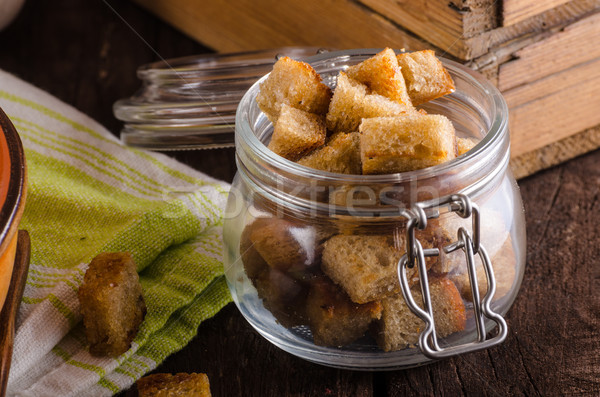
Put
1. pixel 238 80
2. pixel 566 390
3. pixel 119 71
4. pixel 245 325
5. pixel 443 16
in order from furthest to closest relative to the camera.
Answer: pixel 119 71
pixel 238 80
pixel 443 16
pixel 245 325
pixel 566 390

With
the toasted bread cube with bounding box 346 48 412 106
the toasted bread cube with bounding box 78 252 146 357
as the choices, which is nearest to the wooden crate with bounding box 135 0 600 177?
the toasted bread cube with bounding box 346 48 412 106

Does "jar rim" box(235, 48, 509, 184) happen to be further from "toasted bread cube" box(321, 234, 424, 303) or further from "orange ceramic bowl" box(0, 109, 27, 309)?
"orange ceramic bowl" box(0, 109, 27, 309)

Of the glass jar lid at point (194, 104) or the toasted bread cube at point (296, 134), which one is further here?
the glass jar lid at point (194, 104)

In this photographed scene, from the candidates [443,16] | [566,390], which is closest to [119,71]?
[443,16]

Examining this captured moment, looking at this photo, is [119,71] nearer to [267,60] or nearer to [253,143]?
[267,60]

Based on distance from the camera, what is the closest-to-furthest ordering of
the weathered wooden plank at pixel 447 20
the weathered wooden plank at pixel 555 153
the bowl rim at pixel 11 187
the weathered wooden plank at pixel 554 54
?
1. the bowl rim at pixel 11 187
2. the weathered wooden plank at pixel 447 20
3. the weathered wooden plank at pixel 554 54
4. the weathered wooden plank at pixel 555 153

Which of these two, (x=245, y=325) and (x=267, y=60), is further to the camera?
(x=267, y=60)

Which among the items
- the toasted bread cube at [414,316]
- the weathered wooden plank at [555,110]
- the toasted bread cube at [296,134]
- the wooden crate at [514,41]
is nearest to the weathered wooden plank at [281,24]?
the wooden crate at [514,41]

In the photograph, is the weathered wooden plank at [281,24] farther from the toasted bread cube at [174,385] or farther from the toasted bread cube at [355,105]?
the toasted bread cube at [174,385]
